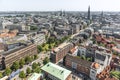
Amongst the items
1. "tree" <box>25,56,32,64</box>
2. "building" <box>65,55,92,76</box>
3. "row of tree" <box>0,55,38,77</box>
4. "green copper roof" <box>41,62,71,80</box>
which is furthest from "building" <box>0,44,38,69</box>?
"building" <box>65,55,92,76</box>

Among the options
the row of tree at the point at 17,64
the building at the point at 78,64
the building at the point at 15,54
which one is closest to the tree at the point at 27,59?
the row of tree at the point at 17,64

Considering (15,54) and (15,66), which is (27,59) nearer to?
(15,54)

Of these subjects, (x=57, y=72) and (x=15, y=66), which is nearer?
(x=57, y=72)

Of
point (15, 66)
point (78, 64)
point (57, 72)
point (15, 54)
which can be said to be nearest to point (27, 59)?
point (15, 54)

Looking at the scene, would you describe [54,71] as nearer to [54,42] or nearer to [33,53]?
[33,53]

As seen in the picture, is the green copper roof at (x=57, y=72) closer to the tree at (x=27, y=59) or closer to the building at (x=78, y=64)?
the building at (x=78, y=64)

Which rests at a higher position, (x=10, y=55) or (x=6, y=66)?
(x=10, y=55)

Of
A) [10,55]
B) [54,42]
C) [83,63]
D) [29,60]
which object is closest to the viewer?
[83,63]

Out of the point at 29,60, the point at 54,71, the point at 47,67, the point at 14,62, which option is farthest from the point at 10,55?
the point at 54,71
